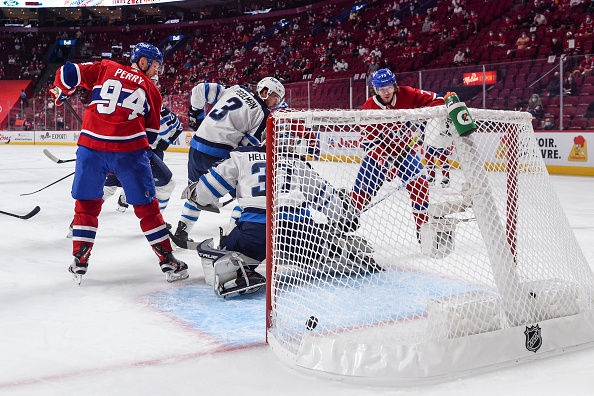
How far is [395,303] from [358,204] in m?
0.37

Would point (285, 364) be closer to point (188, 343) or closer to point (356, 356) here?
point (356, 356)

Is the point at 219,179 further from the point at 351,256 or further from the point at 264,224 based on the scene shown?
the point at 351,256

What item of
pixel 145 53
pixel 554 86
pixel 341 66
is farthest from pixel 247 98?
pixel 341 66

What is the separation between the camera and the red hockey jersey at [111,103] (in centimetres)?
272

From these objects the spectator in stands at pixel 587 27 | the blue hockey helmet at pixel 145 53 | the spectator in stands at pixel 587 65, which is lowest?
the blue hockey helmet at pixel 145 53

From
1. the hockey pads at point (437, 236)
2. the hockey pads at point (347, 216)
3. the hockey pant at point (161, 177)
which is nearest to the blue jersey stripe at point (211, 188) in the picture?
the hockey pads at point (347, 216)

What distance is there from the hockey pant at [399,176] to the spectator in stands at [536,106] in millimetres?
6601

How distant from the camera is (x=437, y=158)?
2.04 metres

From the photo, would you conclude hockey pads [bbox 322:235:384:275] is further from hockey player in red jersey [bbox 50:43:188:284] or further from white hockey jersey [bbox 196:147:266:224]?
hockey player in red jersey [bbox 50:43:188:284]

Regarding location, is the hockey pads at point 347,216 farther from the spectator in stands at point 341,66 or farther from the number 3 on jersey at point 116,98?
the spectator in stands at point 341,66

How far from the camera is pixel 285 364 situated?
1.77m

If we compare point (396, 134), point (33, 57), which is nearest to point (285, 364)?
point (396, 134)

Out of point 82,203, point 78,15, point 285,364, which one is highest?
point 78,15

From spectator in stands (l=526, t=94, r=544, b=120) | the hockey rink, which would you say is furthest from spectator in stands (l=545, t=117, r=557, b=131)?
the hockey rink
